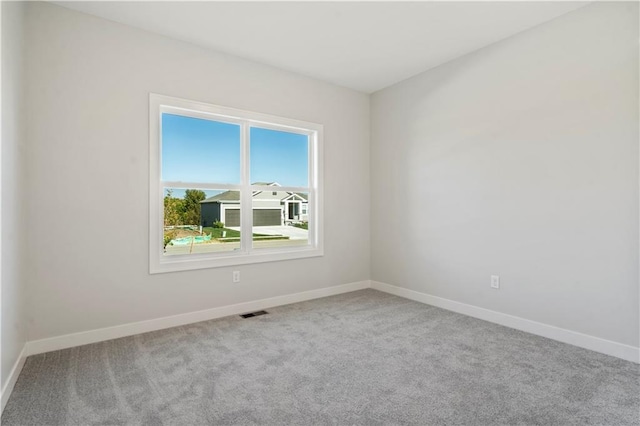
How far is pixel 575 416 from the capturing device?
1763 millimetres

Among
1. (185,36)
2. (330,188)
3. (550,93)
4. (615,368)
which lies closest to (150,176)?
(185,36)

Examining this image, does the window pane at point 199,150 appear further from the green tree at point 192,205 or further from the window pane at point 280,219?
the window pane at point 280,219

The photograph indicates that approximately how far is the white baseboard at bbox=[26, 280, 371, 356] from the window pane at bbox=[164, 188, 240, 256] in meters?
0.62

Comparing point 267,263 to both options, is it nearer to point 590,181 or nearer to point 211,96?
point 211,96

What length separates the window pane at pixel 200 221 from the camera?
322 centimetres

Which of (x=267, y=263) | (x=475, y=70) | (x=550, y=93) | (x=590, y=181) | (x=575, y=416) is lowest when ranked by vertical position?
(x=575, y=416)

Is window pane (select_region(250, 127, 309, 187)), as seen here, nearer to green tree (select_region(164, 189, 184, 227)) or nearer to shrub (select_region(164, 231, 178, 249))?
green tree (select_region(164, 189, 184, 227))

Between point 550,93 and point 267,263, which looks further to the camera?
point 267,263

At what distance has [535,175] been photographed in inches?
115

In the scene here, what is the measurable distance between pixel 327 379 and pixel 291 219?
2261mm

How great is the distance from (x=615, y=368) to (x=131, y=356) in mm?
3472

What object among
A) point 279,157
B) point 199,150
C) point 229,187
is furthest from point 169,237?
point 279,157

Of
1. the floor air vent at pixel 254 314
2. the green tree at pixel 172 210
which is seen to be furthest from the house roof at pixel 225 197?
the floor air vent at pixel 254 314

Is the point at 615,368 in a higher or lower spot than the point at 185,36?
lower
